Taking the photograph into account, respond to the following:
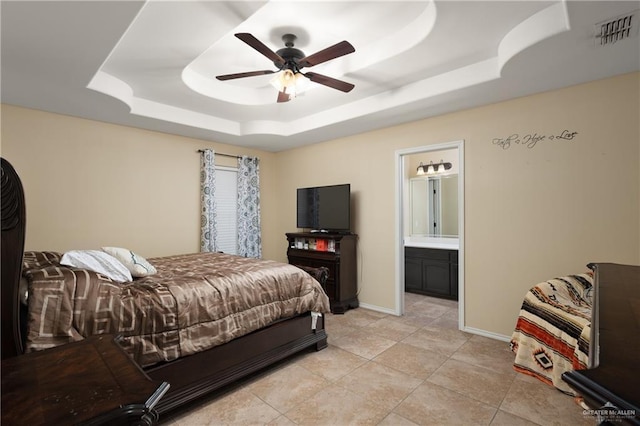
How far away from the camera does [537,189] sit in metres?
3.06

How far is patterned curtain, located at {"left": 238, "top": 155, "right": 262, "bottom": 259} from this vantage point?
5.12 meters

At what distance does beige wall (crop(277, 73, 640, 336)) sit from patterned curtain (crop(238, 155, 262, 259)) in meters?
2.28

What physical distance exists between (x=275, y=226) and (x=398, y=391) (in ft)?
12.8

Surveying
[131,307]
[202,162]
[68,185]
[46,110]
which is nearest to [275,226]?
[202,162]

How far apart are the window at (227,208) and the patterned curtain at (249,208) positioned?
0.28 feet

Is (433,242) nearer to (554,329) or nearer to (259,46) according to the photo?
(554,329)

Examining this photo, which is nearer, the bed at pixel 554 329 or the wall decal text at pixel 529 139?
the bed at pixel 554 329

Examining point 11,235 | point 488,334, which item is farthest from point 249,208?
point 11,235

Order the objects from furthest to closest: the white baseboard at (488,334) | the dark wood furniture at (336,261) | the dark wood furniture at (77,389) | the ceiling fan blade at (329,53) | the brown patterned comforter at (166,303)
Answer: the dark wood furniture at (336,261) < the white baseboard at (488,334) < the ceiling fan blade at (329,53) < the brown patterned comforter at (166,303) < the dark wood furniture at (77,389)

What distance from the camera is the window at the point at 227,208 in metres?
4.94

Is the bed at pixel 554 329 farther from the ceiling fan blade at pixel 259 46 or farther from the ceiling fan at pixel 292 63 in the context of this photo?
the ceiling fan blade at pixel 259 46

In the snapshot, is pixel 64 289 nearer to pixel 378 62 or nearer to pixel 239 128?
pixel 378 62

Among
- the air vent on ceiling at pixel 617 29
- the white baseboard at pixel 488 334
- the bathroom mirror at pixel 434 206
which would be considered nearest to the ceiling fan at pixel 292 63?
the air vent on ceiling at pixel 617 29

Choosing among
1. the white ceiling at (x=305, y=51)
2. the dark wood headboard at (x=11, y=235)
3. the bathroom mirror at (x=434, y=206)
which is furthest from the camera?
the bathroom mirror at (x=434, y=206)
